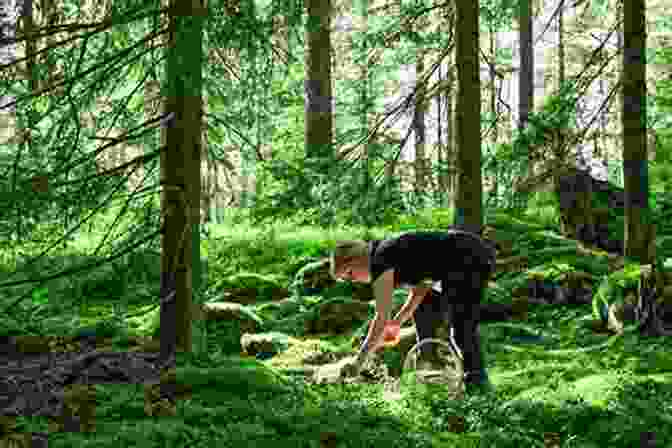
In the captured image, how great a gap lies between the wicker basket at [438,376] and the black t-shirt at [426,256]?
57cm

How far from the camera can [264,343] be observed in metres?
8.72

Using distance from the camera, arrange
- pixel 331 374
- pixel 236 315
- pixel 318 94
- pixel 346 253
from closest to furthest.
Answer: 1. pixel 346 253
2. pixel 331 374
3. pixel 236 315
4. pixel 318 94

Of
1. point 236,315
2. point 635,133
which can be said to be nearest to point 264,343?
point 236,315

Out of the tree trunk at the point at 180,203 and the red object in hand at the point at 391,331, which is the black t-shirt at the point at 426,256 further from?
the tree trunk at the point at 180,203

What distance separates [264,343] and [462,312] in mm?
3312

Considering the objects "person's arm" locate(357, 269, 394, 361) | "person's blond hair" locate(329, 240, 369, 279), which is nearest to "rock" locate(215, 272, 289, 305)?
"person's blond hair" locate(329, 240, 369, 279)

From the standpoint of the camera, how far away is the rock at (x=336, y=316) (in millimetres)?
10047

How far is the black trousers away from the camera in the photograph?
19.7ft

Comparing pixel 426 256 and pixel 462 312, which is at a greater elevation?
pixel 426 256

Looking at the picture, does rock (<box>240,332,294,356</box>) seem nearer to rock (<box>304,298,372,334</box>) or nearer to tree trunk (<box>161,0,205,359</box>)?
rock (<box>304,298,372,334</box>)

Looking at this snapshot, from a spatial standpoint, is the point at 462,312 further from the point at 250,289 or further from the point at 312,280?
the point at 250,289

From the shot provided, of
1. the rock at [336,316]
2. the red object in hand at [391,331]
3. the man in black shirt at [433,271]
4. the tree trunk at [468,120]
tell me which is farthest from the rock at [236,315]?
the man in black shirt at [433,271]

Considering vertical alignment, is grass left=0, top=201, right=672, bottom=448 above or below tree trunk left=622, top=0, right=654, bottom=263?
below

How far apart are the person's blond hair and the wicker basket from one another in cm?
92
